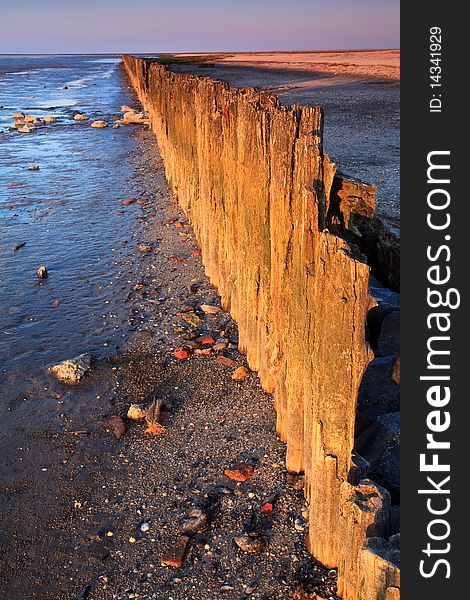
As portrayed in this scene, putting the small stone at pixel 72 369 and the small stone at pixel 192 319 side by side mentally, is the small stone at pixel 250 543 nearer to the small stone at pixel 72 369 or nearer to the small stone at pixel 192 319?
the small stone at pixel 72 369

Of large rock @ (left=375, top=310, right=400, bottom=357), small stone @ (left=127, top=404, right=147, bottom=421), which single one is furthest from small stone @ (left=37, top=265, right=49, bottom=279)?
large rock @ (left=375, top=310, right=400, bottom=357)

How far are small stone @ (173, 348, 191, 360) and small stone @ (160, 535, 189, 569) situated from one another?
2.96 meters

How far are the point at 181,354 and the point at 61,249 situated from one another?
17.1 feet

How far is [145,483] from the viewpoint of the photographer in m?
5.14

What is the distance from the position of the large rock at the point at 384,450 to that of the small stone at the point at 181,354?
9.57 ft

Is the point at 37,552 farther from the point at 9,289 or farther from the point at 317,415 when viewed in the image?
the point at 9,289

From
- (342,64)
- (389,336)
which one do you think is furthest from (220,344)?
(342,64)

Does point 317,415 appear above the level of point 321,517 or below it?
above

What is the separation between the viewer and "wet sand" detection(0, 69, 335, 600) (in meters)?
4.18

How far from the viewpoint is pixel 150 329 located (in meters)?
7.98

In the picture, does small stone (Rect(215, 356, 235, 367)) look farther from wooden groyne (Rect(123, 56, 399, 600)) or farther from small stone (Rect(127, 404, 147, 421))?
small stone (Rect(127, 404, 147, 421))

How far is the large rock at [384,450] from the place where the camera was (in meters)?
4.29

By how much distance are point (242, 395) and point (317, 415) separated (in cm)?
237

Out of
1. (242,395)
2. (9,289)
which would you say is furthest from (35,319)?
(242,395)
